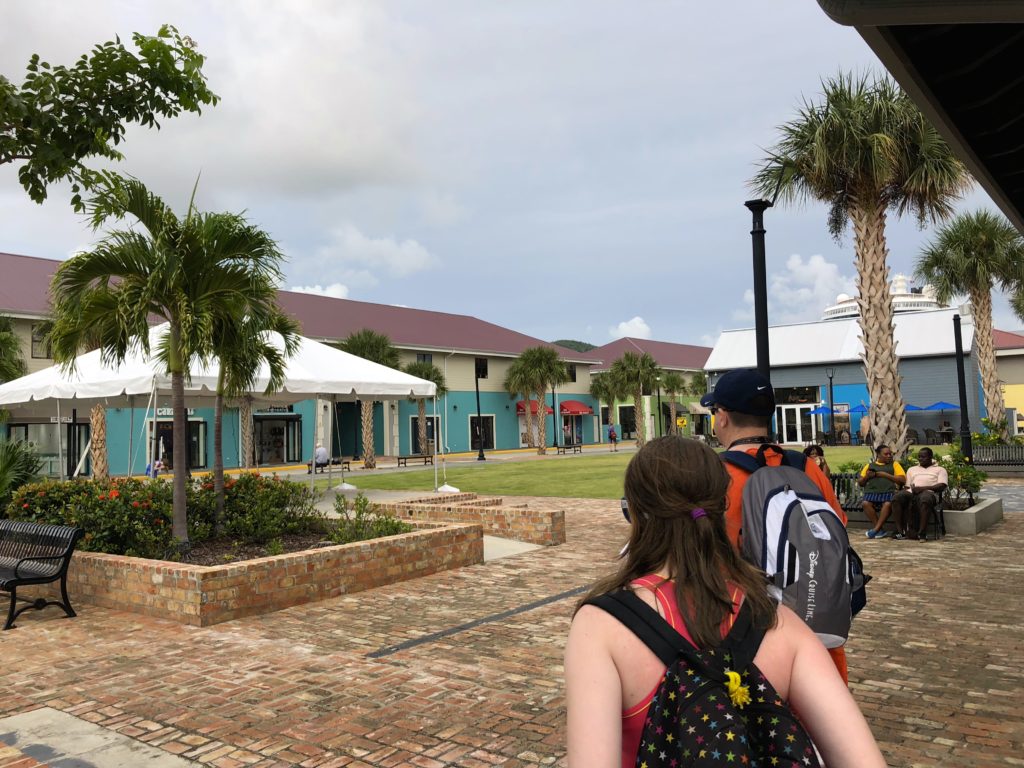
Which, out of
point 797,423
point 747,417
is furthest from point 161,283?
point 797,423

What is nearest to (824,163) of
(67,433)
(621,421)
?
(67,433)

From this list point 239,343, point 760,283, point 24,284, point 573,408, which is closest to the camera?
point 760,283

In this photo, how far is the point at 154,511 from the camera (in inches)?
356

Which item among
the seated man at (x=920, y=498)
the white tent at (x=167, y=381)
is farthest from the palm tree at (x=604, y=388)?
the seated man at (x=920, y=498)

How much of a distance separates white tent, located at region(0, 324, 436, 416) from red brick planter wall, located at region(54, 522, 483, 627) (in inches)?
127

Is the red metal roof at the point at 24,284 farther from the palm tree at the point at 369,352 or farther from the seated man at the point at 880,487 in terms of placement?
the seated man at the point at 880,487

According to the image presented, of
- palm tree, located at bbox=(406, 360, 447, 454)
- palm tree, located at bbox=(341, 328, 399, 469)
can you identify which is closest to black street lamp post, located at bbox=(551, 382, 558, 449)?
palm tree, located at bbox=(406, 360, 447, 454)

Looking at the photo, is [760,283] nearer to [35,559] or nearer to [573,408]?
[35,559]

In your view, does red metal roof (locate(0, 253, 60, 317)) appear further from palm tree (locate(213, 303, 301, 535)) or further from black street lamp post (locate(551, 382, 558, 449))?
black street lamp post (locate(551, 382, 558, 449))

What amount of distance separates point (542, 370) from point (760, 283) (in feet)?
127

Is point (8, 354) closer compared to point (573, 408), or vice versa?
point (8, 354)

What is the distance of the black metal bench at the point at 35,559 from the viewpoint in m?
7.12

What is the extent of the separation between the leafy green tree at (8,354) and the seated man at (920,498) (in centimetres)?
2305

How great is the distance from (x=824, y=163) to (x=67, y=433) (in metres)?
30.2
